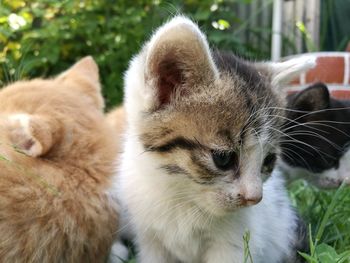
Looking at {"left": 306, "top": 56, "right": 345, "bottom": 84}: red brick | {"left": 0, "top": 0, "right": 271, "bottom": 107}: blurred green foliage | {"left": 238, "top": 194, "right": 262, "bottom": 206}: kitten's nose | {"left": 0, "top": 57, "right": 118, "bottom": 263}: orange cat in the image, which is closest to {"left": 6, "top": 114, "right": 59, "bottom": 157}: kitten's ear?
{"left": 0, "top": 57, "right": 118, "bottom": 263}: orange cat

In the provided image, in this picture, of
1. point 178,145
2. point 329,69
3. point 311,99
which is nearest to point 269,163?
point 178,145

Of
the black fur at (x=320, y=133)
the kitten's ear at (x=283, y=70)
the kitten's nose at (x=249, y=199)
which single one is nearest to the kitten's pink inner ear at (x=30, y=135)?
the kitten's nose at (x=249, y=199)

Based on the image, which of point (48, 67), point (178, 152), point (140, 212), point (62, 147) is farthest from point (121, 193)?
point (48, 67)

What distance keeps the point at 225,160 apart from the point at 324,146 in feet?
4.28

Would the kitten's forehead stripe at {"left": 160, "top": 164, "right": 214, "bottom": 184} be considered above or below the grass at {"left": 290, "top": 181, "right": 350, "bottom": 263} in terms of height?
above

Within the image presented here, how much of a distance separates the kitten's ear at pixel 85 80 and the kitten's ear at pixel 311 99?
988mm

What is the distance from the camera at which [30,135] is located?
1893 millimetres

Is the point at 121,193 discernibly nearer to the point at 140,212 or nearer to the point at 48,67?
the point at 140,212

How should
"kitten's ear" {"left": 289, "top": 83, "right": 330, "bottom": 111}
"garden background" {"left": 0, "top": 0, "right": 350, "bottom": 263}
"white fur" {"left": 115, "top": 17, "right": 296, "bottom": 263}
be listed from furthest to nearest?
"garden background" {"left": 0, "top": 0, "right": 350, "bottom": 263} < "kitten's ear" {"left": 289, "top": 83, "right": 330, "bottom": 111} < "white fur" {"left": 115, "top": 17, "right": 296, "bottom": 263}

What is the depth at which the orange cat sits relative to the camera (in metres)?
1.84

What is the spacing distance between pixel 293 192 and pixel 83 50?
7.93ft

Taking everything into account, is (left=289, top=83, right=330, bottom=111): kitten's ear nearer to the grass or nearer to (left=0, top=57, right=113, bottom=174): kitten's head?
the grass

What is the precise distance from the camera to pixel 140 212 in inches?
75.9

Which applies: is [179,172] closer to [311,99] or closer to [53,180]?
[53,180]
